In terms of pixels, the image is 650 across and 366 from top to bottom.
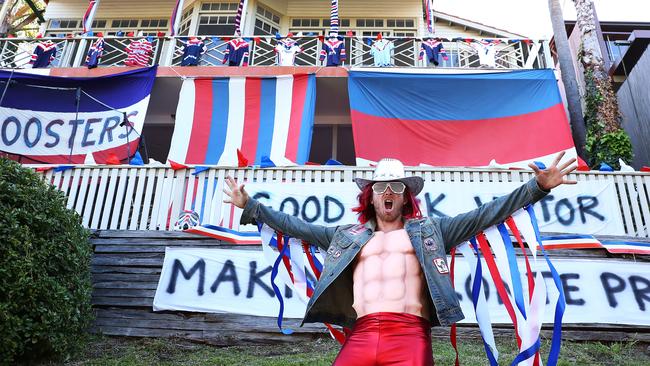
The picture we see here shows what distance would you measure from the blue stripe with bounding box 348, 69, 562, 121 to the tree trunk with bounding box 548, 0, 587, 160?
5.97 feet

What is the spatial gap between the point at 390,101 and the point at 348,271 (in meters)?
7.75

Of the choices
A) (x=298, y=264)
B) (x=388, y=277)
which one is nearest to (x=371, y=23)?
(x=298, y=264)

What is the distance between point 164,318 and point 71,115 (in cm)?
682

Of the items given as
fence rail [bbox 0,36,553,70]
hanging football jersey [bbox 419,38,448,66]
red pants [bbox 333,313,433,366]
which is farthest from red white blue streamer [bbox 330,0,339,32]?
red pants [bbox 333,313,433,366]

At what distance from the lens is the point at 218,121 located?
1030cm

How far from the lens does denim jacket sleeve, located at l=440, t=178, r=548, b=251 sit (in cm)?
279

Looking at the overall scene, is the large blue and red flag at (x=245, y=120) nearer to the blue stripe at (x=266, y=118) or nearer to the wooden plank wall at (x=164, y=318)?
the blue stripe at (x=266, y=118)

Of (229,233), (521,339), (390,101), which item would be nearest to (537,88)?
(390,101)

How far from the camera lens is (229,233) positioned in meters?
6.23

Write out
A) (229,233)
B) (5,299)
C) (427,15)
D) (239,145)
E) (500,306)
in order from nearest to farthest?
(5,299) → (500,306) → (229,233) → (239,145) → (427,15)

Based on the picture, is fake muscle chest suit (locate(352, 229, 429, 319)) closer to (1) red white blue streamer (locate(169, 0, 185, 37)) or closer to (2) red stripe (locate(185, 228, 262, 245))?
(2) red stripe (locate(185, 228, 262, 245))

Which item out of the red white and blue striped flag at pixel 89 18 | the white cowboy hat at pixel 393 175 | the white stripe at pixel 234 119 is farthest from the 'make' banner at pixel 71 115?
the white cowboy hat at pixel 393 175

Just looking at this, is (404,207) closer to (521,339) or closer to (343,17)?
(521,339)

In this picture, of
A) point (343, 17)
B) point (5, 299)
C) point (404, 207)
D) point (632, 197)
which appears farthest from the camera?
point (343, 17)
